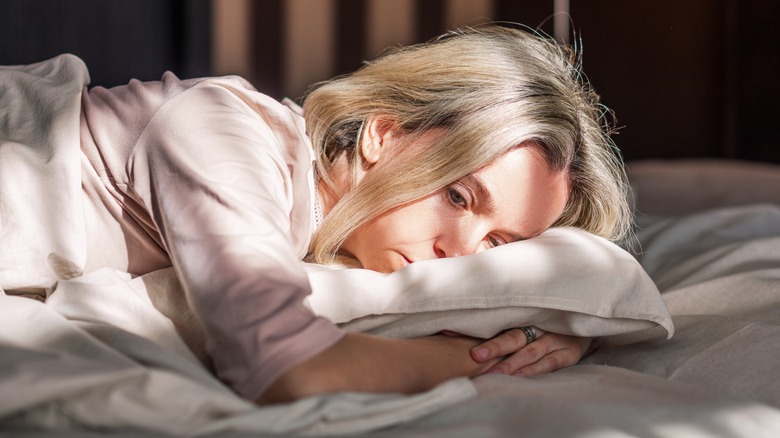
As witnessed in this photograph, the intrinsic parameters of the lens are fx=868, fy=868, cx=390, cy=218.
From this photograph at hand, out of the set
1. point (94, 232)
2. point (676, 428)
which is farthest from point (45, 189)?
point (676, 428)

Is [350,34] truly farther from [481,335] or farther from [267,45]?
[481,335]

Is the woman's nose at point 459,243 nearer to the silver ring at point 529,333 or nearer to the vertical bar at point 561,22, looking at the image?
the silver ring at point 529,333

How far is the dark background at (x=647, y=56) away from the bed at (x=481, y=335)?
1181mm

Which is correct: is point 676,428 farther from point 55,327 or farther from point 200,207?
point 55,327

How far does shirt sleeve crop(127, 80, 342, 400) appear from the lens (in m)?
0.82

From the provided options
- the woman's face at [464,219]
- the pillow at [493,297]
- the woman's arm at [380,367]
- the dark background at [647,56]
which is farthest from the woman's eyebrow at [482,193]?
the dark background at [647,56]

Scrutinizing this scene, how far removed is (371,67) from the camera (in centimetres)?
149

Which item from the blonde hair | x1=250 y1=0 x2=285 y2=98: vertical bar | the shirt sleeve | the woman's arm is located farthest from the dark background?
the woman's arm

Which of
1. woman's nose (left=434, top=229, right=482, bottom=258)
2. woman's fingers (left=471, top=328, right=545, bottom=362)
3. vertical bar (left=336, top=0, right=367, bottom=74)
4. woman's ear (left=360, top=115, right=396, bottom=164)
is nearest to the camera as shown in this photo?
woman's fingers (left=471, top=328, right=545, bottom=362)

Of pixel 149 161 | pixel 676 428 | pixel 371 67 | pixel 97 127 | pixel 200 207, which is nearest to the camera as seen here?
pixel 676 428

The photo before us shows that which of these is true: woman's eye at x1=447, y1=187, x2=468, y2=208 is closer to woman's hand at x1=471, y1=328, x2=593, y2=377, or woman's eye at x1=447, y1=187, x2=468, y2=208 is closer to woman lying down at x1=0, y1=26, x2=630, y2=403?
woman lying down at x1=0, y1=26, x2=630, y2=403

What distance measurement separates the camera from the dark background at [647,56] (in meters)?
2.52

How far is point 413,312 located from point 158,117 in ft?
1.34

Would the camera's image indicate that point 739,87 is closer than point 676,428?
No
